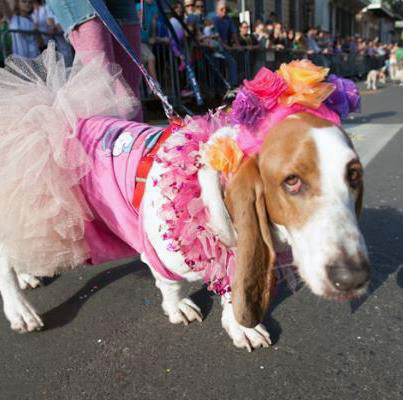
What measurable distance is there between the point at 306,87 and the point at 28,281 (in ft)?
6.59

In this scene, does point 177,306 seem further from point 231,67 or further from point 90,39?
point 231,67

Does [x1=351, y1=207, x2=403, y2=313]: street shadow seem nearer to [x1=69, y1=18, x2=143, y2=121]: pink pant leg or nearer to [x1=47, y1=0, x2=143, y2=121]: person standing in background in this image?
[x1=69, y1=18, x2=143, y2=121]: pink pant leg

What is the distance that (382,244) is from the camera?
9.94ft

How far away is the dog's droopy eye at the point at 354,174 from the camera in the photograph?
1538 millimetres

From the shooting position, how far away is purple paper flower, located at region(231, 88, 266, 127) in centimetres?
168

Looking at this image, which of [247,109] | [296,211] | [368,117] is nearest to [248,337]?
[296,211]

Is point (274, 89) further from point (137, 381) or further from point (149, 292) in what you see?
point (149, 292)

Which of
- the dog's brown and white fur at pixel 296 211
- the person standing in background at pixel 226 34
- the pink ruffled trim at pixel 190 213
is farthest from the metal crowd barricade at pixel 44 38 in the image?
the dog's brown and white fur at pixel 296 211

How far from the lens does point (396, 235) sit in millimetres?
3146

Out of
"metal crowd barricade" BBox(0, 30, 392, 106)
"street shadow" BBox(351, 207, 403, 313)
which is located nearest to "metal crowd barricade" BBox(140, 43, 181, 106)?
"metal crowd barricade" BBox(0, 30, 392, 106)

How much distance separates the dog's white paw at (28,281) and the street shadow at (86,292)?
270 mm

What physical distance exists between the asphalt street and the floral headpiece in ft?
3.01

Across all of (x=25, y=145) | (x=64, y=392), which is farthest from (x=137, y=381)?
(x=25, y=145)

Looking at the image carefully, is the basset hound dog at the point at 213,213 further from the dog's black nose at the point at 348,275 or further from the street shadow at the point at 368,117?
the street shadow at the point at 368,117
